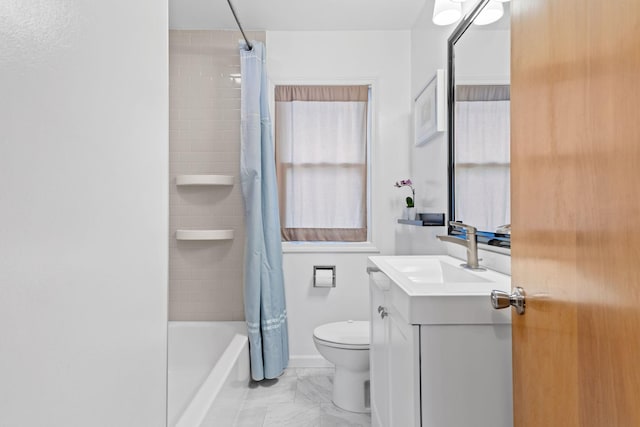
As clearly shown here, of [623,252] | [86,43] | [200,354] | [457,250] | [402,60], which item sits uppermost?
[402,60]

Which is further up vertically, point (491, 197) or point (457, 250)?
point (491, 197)

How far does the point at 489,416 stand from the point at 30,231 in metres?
1.12

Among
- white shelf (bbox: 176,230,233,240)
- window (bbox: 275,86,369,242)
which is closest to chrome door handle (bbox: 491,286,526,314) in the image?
white shelf (bbox: 176,230,233,240)

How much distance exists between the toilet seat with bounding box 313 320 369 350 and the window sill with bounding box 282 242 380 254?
0.60 metres

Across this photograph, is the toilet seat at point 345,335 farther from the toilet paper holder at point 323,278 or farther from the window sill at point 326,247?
the window sill at point 326,247

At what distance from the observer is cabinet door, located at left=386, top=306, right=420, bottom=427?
3.49 ft

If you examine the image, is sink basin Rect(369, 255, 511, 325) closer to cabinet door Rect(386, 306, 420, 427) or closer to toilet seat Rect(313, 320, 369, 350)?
cabinet door Rect(386, 306, 420, 427)

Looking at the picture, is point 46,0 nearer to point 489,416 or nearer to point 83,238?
point 83,238

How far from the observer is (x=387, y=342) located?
146cm

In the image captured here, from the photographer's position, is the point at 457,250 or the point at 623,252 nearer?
the point at 623,252

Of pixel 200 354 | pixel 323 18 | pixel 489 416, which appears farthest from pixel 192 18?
pixel 489 416

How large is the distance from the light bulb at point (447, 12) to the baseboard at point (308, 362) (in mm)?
2299

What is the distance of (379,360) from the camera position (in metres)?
1.66

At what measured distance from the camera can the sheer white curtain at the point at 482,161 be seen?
1.49 m
